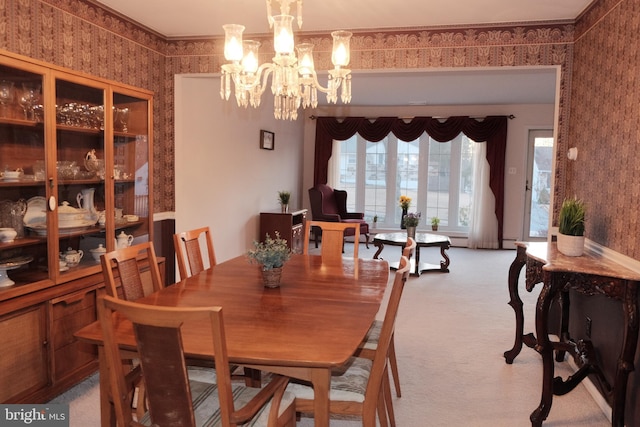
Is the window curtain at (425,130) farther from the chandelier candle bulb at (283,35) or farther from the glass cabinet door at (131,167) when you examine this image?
the chandelier candle bulb at (283,35)

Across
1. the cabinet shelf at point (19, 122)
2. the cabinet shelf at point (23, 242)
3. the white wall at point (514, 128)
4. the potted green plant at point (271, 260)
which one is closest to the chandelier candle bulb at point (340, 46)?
the potted green plant at point (271, 260)

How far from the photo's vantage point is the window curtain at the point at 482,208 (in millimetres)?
8289

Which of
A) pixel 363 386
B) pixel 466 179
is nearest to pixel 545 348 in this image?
pixel 363 386

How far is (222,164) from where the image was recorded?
18.2 feet

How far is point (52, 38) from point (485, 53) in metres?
3.18

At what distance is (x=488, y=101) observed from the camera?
793 centimetres

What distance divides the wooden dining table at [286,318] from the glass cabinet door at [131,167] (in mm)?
1008

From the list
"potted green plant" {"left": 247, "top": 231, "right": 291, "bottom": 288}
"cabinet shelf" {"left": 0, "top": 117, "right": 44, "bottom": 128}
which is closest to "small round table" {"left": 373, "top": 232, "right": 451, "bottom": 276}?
"potted green plant" {"left": 247, "top": 231, "right": 291, "bottom": 288}

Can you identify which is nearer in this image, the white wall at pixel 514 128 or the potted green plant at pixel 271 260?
the potted green plant at pixel 271 260

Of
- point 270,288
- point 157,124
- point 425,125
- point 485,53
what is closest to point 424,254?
point 425,125

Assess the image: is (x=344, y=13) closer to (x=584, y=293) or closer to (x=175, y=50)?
(x=175, y=50)

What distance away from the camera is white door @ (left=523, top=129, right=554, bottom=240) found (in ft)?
27.0

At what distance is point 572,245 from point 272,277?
5.85 ft

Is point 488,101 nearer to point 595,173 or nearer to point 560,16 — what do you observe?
point 560,16
